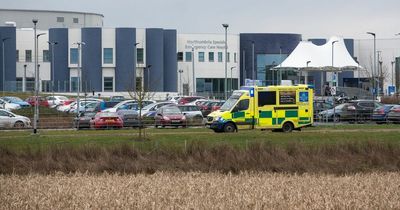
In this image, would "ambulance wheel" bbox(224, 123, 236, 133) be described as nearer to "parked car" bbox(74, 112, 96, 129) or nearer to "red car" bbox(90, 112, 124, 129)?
"red car" bbox(90, 112, 124, 129)

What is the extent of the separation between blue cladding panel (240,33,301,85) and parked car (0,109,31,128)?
56.8 meters

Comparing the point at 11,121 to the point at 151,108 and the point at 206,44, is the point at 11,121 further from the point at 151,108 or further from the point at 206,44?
the point at 206,44

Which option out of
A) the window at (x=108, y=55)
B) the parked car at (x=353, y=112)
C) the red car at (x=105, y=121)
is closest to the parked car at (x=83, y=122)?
the red car at (x=105, y=121)

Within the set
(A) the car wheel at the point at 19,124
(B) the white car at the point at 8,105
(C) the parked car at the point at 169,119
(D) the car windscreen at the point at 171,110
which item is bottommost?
(A) the car wheel at the point at 19,124

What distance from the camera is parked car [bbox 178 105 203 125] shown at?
46719 millimetres

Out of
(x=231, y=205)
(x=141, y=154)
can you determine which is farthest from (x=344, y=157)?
(x=231, y=205)

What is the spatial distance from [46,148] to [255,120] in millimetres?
15681

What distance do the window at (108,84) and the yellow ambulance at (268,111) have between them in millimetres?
55908

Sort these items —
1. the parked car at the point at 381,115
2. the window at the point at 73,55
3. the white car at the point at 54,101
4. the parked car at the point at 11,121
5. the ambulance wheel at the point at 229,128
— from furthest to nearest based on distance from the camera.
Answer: the window at the point at 73,55 < the white car at the point at 54,101 < the parked car at the point at 381,115 < the parked car at the point at 11,121 < the ambulance wheel at the point at 229,128

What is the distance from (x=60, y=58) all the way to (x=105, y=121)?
2037 inches

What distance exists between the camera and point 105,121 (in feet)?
144

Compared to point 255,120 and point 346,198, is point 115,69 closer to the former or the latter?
point 255,120

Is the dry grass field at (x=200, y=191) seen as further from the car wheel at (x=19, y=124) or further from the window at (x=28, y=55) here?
the window at (x=28, y=55)

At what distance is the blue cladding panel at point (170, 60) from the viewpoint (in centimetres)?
9556
